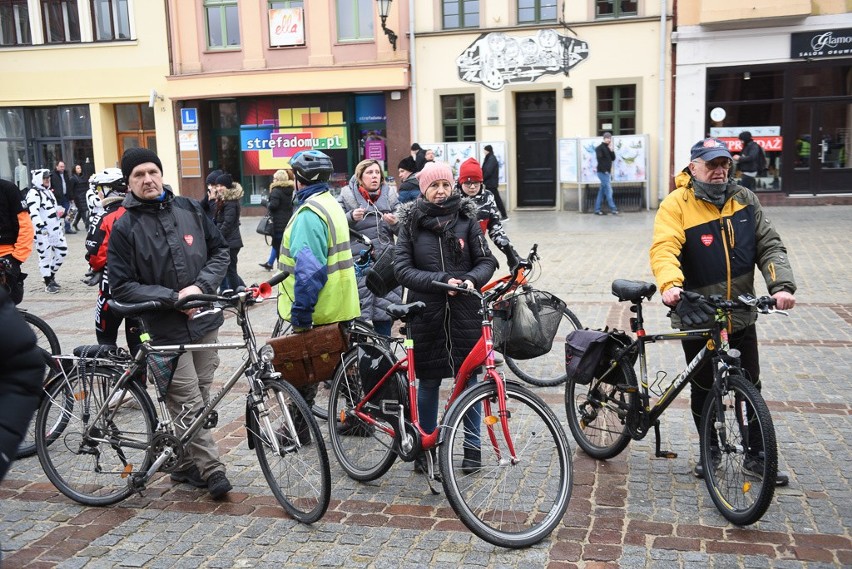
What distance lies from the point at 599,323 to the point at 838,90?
14703mm

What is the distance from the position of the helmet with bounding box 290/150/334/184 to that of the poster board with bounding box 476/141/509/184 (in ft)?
57.3

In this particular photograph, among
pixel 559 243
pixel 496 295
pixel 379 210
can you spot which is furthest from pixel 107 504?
pixel 559 243

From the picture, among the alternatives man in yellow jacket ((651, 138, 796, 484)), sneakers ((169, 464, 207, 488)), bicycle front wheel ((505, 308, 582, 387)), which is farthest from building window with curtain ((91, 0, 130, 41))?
man in yellow jacket ((651, 138, 796, 484))

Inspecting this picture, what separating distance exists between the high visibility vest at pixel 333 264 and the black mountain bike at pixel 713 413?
148cm

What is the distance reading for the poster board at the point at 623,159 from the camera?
70.6 feet

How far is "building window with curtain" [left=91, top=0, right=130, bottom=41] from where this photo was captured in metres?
25.5

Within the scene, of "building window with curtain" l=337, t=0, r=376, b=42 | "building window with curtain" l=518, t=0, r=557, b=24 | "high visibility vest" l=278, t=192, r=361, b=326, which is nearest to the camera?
"high visibility vest" l=278, t=192, r=361, b=326

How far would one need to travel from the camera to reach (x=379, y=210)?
→ 7.40 metres

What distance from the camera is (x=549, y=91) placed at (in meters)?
22.8

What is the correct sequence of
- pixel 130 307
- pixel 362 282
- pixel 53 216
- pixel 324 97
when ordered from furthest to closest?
pixel 324 97 < pixel 53 216 < pixel 362 282 < pixel 130 307

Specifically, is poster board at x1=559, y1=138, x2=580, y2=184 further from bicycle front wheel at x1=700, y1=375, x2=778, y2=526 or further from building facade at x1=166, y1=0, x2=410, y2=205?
bicycle front wheel at x1=700, y1=375, x2=778, y2=526

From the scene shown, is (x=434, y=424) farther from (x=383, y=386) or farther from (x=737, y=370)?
(x=737, y=370)

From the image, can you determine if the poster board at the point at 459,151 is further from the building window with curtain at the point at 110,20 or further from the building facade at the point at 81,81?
the building window with curtain at the point at 110,20

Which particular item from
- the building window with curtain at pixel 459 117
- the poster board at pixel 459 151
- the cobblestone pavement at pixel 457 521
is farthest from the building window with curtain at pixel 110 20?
the cobblestone pavement at pixel 457 521
